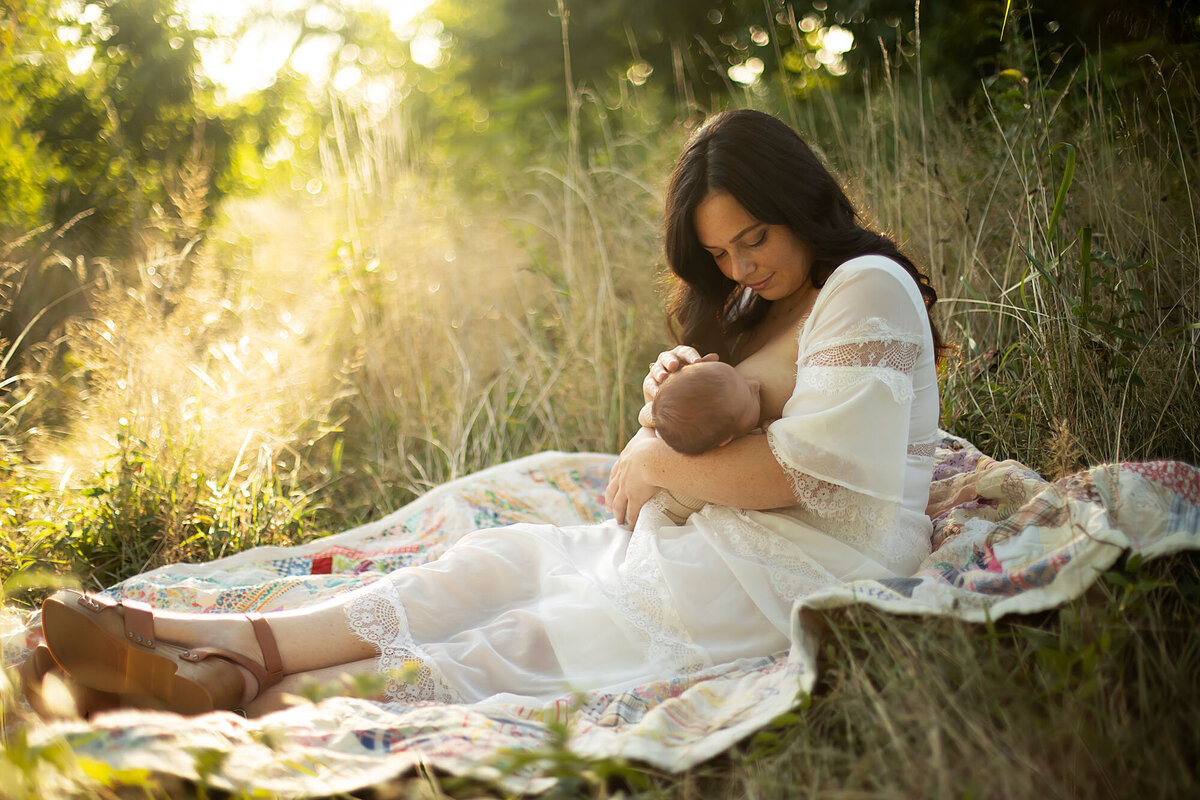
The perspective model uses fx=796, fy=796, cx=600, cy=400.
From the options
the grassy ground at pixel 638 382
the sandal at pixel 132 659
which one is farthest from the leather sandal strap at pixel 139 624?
the grassy ground at pixel 638 382

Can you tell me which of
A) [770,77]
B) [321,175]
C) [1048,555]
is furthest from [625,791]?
[770,77]

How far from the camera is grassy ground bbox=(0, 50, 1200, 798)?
4.05 feet

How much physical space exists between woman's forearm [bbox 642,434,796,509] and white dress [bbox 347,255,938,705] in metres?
0.04

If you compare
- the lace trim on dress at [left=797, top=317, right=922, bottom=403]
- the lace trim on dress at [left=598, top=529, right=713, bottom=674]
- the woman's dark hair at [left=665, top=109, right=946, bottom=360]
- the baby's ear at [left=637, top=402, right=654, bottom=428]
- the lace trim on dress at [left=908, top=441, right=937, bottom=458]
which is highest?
the woman's dark hair at [left=665, top=109, right=946, bottom=360]

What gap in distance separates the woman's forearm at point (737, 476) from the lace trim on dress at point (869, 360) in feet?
0.65

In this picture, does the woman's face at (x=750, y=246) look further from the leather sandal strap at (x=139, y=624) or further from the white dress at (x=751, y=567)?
the leather sandal strap at (x=139, y=624)

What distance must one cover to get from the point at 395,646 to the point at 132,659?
0.50m

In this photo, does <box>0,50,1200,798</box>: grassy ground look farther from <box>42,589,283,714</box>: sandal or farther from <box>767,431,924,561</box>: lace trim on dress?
<box>767,431,924,561</box>: lace trim on dress

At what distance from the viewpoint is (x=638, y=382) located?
378 centimetres

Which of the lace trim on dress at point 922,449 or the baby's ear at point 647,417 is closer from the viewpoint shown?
the lace trim on dress at point 922,449

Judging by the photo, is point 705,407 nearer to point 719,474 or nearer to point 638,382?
point 719,474

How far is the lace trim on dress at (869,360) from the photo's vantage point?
1632mm

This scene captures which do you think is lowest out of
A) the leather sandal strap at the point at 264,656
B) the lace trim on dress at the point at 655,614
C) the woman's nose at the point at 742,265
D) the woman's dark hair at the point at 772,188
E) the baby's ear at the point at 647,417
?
the lace trim on dress at the point at 655,614

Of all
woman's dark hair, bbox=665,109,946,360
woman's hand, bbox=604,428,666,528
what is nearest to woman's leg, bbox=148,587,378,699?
woman's hand, bbox=604,428,666,528
